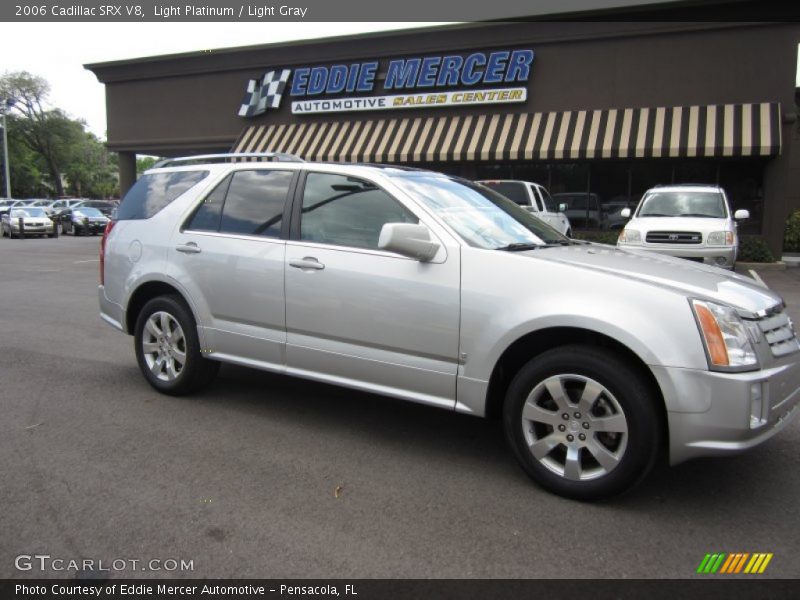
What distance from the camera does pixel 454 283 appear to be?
3.56 metres

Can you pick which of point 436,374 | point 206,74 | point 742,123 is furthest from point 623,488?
point 206,74

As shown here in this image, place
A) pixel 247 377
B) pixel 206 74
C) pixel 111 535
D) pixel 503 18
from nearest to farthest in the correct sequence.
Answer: pixel 111 535 → pixel 247 377 → pixel 503 18 → pixel 206 74

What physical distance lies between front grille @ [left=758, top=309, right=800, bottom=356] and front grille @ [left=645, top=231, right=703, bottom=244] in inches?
312

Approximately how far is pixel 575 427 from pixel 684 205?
32.9ft

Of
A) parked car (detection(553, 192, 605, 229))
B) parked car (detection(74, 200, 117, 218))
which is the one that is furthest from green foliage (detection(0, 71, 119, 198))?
parked car (detection(553, 192, 605, 229))

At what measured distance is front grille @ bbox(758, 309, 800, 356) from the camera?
3182 mm

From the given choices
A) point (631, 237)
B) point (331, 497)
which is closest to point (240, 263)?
point (331, 497)

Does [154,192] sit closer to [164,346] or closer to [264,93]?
[164,346]

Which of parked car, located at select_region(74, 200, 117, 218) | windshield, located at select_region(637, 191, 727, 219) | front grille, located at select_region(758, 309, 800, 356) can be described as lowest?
front grille, located at select_region(758, 309, 800, 356)

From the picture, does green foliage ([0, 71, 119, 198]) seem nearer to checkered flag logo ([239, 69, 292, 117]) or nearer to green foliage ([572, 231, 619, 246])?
checkered flag logo ([239, 69, 292, 117])

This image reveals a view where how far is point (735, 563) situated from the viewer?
274 cm

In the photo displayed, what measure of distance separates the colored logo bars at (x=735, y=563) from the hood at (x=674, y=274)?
1.14 m
